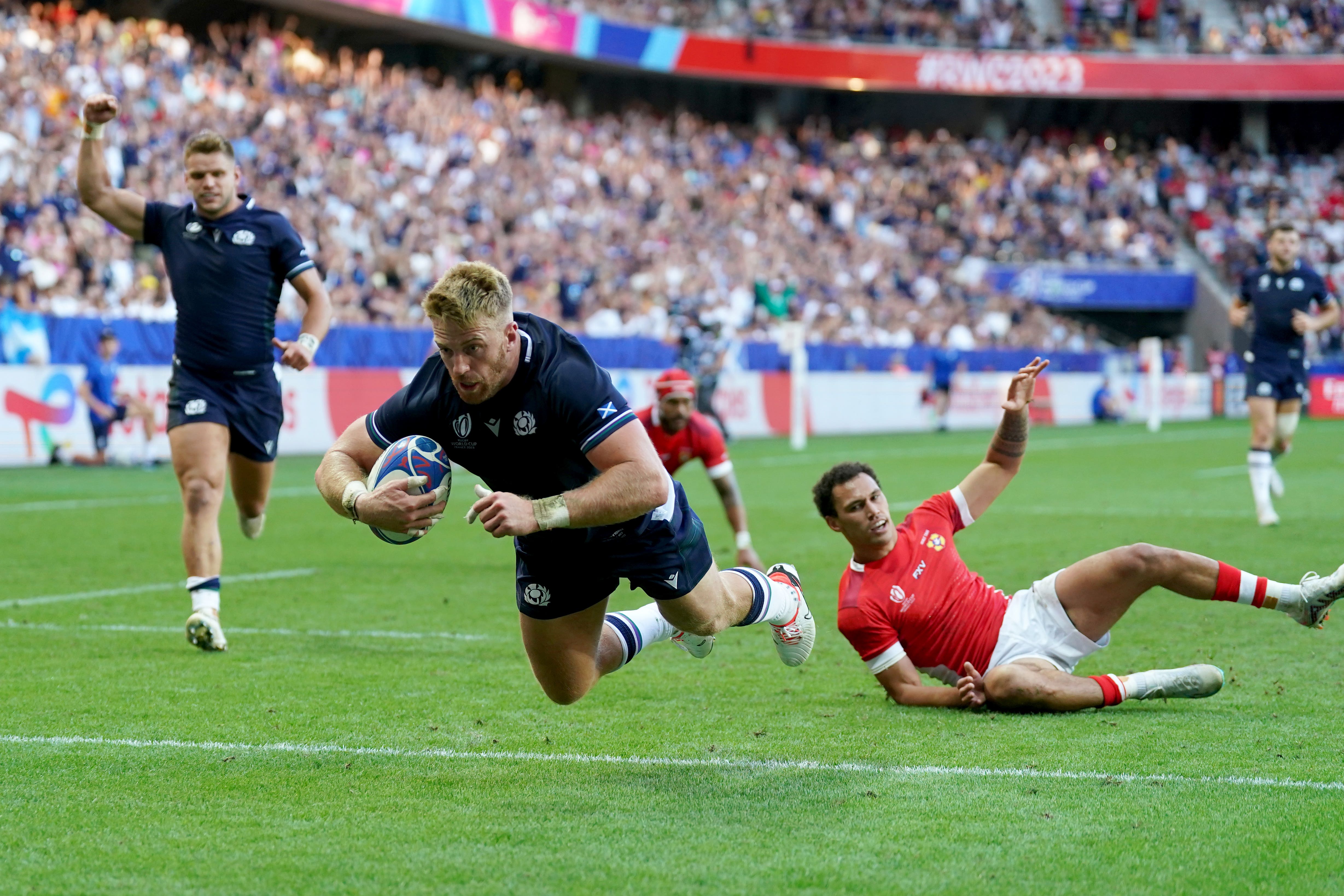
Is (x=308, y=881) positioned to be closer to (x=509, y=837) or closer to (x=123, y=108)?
(x=509, y=837)

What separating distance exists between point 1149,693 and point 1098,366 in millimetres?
35503

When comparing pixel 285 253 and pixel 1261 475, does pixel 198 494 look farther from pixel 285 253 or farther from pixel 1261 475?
pixel 1261 475

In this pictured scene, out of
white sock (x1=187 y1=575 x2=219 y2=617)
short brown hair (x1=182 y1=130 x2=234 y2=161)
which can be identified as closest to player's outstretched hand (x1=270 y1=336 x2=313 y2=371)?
short brown hair (x1=182 y1=130 x2=234 y2=161)

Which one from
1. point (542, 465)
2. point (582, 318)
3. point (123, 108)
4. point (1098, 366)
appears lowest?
point (1098, 366)

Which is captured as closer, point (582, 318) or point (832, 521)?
point (832, 521)

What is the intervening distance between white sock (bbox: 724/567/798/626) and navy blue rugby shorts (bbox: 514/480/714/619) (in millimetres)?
469

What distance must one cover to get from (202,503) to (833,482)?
3.45 metres

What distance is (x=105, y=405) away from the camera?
20.2 m

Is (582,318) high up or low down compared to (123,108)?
down

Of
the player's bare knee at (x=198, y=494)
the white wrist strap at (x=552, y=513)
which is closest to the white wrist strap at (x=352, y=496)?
the white wrist strap at (x=552, y=513)

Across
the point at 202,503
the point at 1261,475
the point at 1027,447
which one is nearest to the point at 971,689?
the point at 202,503

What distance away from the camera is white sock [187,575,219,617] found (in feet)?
25.8

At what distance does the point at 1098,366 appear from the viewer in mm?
40406

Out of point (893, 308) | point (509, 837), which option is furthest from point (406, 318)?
point (509, 837)
